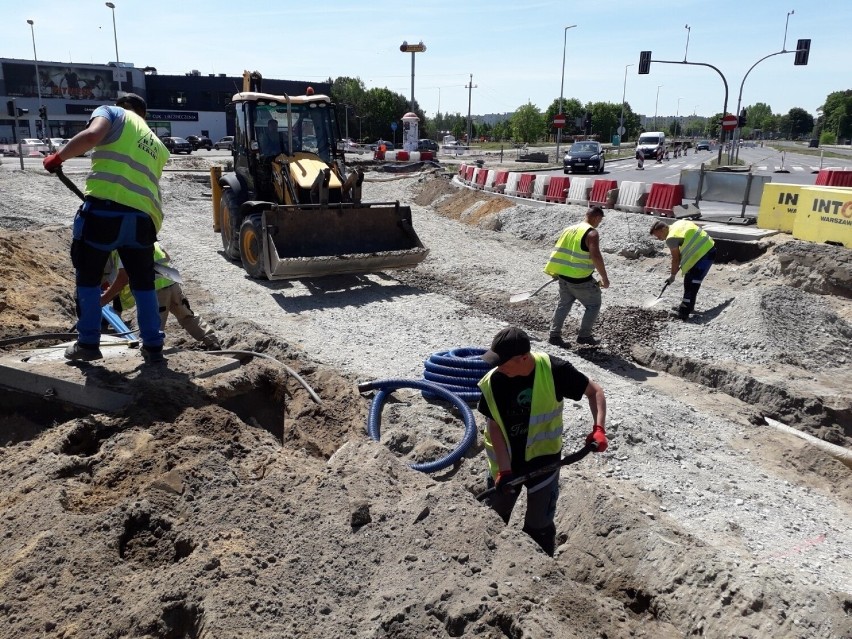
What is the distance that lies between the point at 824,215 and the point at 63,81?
60359 mm

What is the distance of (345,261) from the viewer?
372 inches

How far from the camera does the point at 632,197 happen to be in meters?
15.6

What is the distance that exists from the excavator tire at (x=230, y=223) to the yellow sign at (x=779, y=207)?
957cm

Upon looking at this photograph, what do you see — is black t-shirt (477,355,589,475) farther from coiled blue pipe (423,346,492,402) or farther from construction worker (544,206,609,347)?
construction worker (544,206,609,347)

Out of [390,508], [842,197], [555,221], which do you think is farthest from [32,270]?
[842,197]

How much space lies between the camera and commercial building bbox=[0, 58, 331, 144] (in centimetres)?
5384

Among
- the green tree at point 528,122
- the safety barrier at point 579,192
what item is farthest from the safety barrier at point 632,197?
the green tree at point 528,122

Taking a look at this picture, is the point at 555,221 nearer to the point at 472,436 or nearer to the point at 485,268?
the point at 485,268

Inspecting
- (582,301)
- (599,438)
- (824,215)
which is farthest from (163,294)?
(824,215)

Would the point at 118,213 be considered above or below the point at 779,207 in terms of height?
above

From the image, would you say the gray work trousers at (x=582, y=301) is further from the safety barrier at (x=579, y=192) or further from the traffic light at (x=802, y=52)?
the traffic light at (x=802, y=52)

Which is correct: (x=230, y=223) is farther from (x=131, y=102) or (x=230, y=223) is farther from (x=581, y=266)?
(x=131, y=102)

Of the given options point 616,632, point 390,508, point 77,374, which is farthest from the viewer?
point 77,374

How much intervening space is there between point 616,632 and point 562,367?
1325 millimetres
